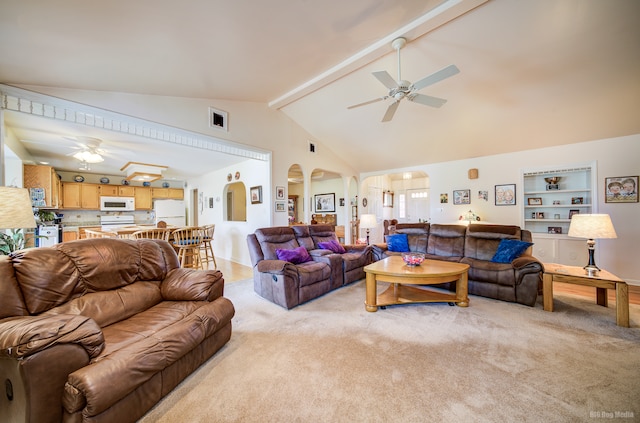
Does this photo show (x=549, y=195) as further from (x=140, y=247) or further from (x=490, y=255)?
(x=140, y=247)

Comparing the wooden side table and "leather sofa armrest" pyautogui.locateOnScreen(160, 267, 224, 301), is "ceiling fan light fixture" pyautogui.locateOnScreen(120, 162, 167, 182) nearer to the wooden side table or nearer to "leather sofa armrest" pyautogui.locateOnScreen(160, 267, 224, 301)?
"leather sofa armrest" pyautogui.locateOnScreen(160, 267, 224, 301)

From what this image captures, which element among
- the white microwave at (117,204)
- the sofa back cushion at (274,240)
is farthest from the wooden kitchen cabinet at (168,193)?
the sofa back cushion at (274,240)

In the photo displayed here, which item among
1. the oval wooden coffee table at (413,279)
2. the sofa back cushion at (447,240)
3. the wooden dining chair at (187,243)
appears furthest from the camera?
the wooden dining chair at (187,243)

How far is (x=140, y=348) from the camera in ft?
4.68

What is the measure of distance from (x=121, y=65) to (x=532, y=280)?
202 inches

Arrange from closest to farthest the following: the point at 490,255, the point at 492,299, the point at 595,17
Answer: the point at 595,17 < the point at 492,299 < the point at 490,255

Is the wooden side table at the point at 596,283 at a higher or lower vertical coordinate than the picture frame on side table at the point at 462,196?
lower

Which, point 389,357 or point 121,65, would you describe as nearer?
point 389,357

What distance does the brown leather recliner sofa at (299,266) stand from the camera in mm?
3029

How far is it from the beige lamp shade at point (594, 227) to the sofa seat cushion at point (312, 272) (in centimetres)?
A: 303

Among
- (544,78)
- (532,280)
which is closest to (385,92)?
(544,78)

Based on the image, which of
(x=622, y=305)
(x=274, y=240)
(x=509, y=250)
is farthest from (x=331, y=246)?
(x=622, y=305)

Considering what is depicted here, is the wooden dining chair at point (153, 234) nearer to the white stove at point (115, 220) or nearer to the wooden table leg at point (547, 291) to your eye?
the white stove at point (115, 220)

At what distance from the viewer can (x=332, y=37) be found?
2.72m
